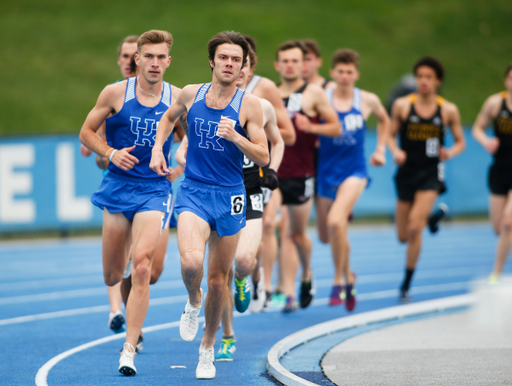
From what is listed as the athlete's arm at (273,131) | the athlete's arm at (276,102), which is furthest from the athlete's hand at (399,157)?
the athlete's arm at (273,131)

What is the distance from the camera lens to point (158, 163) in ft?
19.7

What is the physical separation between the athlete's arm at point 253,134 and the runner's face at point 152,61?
0.84m

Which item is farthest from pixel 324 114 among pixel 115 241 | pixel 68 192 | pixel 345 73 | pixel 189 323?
pixel 68 192

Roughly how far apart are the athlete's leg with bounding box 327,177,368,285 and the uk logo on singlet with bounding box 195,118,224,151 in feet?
11.8

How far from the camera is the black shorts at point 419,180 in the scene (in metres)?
10.5

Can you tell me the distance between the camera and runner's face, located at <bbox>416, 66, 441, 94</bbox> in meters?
10.4

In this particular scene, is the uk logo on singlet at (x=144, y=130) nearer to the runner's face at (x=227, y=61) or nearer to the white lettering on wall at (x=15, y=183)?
the runner's face at (x=227, y=61)

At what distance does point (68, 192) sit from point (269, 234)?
29.3ft

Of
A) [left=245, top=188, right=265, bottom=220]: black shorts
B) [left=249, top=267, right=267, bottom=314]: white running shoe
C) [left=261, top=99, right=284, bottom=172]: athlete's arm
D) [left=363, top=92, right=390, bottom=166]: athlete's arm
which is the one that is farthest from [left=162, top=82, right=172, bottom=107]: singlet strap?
[left=363, top=92, right=390, bottom=166]: athlete's arm

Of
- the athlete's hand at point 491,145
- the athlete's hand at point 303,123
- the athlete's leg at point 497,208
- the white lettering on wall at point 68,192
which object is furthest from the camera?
the white lettering on wall at point 68,192

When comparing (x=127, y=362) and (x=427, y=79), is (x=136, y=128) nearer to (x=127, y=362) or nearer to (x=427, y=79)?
(x=127, y=362)

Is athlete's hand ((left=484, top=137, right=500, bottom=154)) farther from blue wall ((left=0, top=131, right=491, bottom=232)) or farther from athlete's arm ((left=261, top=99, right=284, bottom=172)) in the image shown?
blue wall ((left=0, top=131, right=491, bottom=232))

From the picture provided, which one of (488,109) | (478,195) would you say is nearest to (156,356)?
(488,109)

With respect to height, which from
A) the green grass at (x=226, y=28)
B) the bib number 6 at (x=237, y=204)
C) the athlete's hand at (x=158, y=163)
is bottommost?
the bib number 6 at (x=237, y=204)
